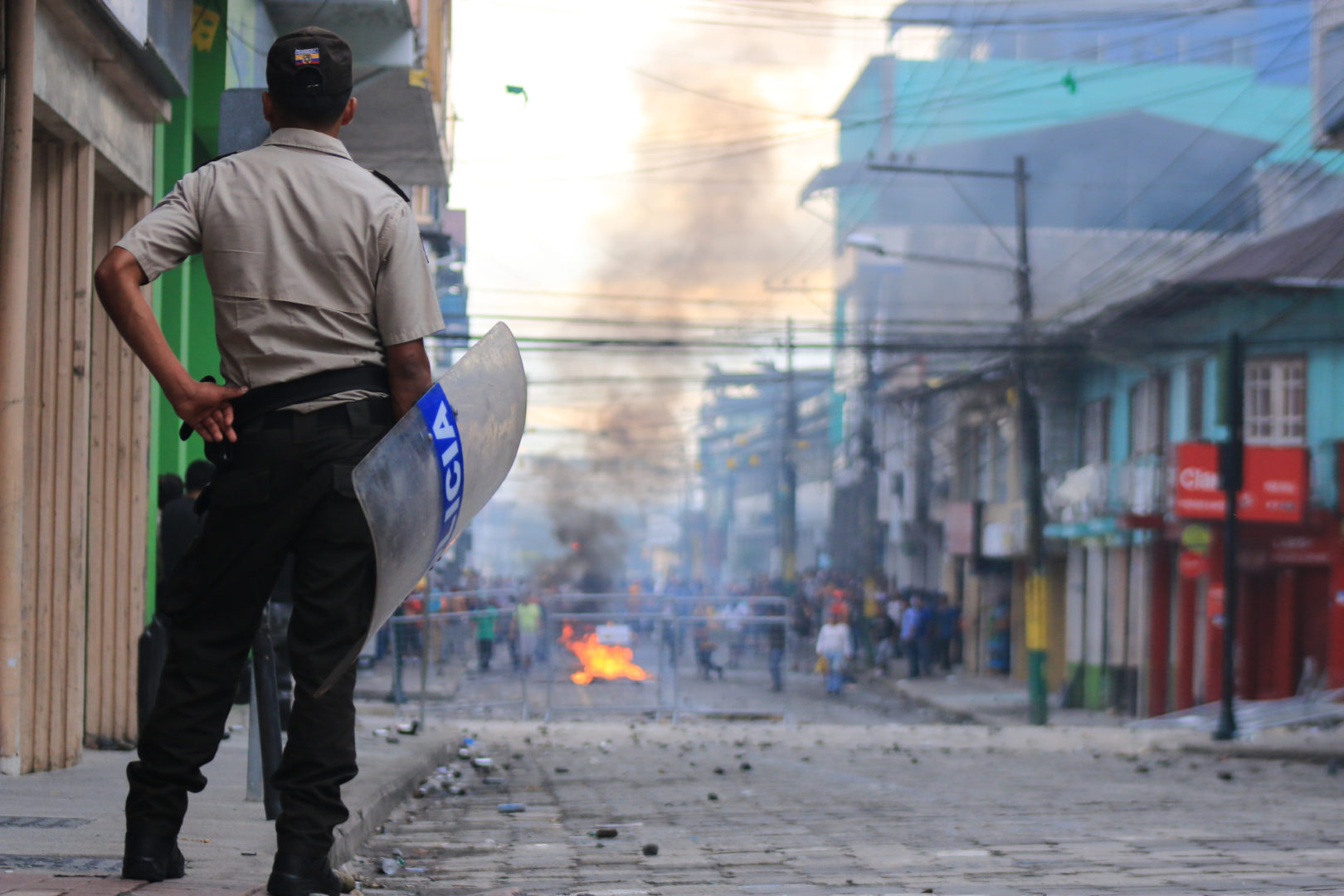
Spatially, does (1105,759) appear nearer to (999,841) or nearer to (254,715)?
(999,841)

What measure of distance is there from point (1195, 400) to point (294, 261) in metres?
23.1

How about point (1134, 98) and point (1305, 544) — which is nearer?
point (1305, 544)

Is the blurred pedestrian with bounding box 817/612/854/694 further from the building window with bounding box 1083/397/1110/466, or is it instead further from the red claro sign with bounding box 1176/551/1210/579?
the red claro sign with bounding box 1176/551/1210/579

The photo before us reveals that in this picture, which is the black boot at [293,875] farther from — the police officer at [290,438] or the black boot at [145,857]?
the black boot at [145,857]

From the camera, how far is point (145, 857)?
310cm

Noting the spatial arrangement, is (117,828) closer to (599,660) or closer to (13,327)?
(13,327)

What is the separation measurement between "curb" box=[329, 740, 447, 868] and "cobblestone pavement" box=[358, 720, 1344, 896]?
9 centimetres

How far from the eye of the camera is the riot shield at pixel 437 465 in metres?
2.99

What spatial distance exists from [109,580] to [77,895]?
188 inches

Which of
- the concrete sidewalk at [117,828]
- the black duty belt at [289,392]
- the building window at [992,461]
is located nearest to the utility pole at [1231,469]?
the concrete sidewalk at [117,828]

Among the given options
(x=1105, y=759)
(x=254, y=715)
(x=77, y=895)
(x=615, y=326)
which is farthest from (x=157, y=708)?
(x=615, y=326)

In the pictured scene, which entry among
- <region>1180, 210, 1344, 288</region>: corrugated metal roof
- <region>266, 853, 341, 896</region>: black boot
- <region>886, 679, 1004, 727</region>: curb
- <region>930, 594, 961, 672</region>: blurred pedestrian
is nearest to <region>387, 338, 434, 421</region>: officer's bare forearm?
<region>266, 853, 341, 896</region>: black boot

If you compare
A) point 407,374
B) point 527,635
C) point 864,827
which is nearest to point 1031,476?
point 527,635

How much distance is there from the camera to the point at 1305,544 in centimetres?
2109
